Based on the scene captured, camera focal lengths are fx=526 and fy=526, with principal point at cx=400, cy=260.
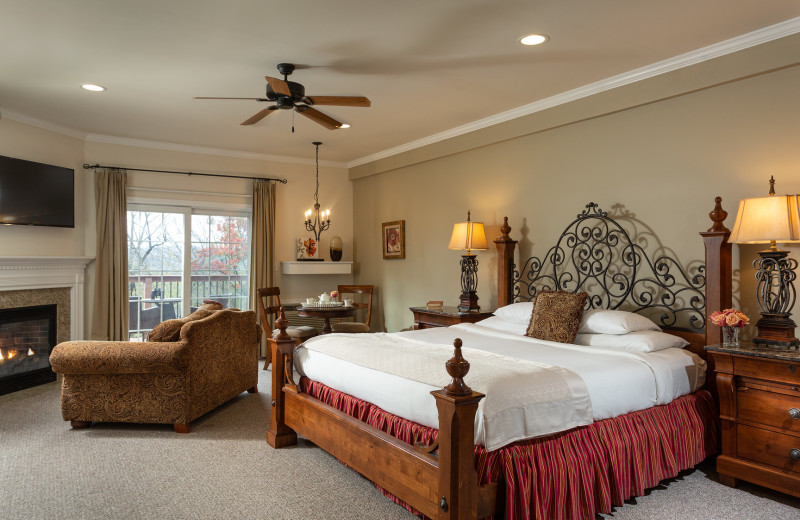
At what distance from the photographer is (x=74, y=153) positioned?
18.1 feet

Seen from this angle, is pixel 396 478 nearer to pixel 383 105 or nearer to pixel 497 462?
pixel 497 462

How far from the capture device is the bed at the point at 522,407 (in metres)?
2.08

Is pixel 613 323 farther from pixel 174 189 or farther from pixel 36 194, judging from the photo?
pixel 36 194

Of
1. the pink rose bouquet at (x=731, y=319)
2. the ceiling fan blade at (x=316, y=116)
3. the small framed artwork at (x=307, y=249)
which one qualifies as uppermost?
the ceiling fan blade at (x=316, y=116)

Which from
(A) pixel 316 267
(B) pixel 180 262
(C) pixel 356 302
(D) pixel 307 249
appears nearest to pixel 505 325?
(C) pixel 356 302

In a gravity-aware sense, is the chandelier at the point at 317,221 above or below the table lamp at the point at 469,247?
above

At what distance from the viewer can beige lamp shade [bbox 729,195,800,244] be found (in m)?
2.72

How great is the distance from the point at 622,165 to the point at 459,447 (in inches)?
110

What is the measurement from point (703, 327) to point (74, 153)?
19.6 ft

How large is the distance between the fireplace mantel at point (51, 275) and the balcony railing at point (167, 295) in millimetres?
476

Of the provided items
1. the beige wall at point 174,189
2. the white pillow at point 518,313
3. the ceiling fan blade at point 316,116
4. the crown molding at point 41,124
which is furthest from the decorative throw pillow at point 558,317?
the crown molding at point 41,124

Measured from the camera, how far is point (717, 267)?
3.14 metres

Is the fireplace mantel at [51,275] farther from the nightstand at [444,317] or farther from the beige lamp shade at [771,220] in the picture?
the beige lamp shade at [771,220]

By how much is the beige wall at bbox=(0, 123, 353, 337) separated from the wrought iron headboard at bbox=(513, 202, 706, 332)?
10.4 feet
